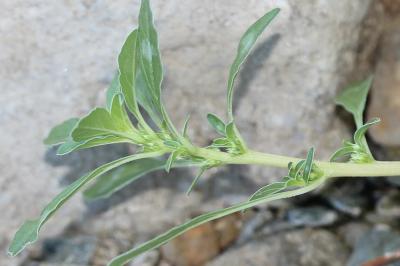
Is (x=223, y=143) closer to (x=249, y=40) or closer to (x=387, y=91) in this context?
(x=249, y=40)

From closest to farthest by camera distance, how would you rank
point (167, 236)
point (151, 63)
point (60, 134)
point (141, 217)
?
point (167, 236) < point (151, 63) < point (60, 134) < point (141, 217)

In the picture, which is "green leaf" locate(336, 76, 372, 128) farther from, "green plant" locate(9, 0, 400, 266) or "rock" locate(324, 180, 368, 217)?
"rock" locate(324, 180, 368, 217)

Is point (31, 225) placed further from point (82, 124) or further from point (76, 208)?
point (76, 208)

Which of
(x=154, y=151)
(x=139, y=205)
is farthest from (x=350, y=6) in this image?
(x=139, y=205)

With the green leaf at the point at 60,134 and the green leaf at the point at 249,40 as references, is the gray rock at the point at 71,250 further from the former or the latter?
the green leaf at the point at 249,40

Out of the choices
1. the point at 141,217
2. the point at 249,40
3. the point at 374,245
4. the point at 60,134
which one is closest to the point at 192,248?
the point at 141,217
